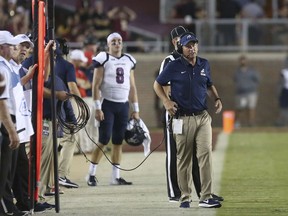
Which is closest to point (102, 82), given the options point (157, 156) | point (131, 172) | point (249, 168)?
point (131, 172)

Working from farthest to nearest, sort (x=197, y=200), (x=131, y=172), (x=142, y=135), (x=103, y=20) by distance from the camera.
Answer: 1. (x=103, y=20)
2. (x=131, y=172)
3. (x=142, y=135)
4. (x=197, y=200)

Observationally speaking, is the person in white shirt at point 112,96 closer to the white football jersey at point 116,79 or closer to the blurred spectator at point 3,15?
the white football jersey at point 116,79

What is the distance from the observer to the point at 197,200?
13.4 meters

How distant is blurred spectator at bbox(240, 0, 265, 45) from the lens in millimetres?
31453

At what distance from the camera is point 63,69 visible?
48.7 ft

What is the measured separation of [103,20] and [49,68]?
16.3 meters

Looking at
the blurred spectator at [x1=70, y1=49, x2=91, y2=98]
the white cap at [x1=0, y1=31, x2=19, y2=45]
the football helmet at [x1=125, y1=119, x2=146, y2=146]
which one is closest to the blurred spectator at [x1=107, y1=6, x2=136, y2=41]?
the blurred spectator at [x1=70, y1=49, x2=91, y2=98]

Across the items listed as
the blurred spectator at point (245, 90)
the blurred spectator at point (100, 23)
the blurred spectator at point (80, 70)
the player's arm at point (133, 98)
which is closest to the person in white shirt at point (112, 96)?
the player's arm at point (133, 98)

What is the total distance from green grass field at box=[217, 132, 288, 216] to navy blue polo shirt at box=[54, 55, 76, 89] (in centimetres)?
269

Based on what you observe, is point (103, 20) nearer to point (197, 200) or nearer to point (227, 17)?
point (227, 17)

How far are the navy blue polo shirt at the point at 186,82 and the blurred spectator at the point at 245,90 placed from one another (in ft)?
59.4

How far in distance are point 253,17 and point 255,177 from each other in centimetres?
1637

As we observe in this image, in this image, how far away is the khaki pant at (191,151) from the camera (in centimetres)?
1262

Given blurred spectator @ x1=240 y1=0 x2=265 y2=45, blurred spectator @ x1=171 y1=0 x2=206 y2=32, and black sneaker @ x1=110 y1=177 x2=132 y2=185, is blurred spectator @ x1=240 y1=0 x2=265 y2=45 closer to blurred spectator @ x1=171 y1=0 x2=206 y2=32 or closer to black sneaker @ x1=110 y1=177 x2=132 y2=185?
blurred spectator @ x1=171 y1=0 x2=206 y2=32
